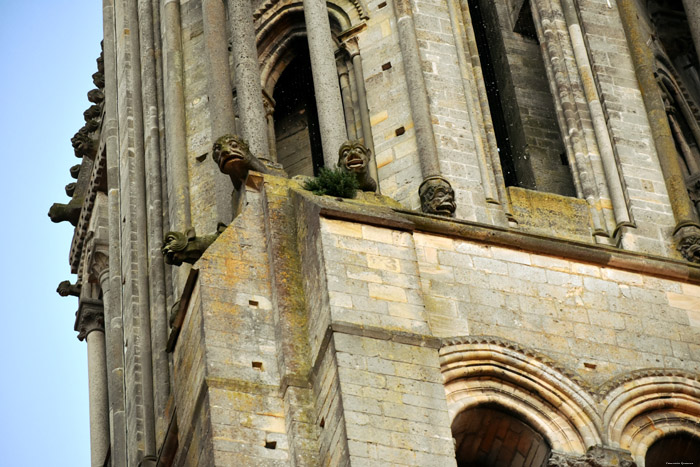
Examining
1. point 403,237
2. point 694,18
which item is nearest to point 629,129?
point 694,18

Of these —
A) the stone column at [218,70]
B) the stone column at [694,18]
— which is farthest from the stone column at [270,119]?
the stone column at [694,18]

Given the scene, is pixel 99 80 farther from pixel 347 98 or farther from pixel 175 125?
pixel 347 98

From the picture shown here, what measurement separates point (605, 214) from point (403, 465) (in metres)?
5.86

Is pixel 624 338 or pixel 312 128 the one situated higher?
pixel 312 128

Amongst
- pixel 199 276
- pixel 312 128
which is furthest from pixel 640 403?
pixel 312 128

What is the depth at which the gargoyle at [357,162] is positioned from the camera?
27219 mm

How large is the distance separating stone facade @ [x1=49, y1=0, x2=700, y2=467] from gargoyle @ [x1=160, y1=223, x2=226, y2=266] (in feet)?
0.14

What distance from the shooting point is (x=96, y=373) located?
35.6m

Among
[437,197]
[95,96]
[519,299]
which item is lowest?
[519,299]

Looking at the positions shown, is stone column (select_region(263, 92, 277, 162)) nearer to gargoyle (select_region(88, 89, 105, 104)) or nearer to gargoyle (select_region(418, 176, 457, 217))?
gargoyle (select_region(418, 176, 457, 217))

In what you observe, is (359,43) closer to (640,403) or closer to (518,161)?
(518,161)

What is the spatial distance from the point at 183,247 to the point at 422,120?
302cm

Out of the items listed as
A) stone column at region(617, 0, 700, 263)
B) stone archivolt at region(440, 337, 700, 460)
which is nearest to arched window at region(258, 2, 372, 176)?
stone column at region(617, 0, 700, 263)

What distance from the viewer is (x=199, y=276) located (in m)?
26.0
